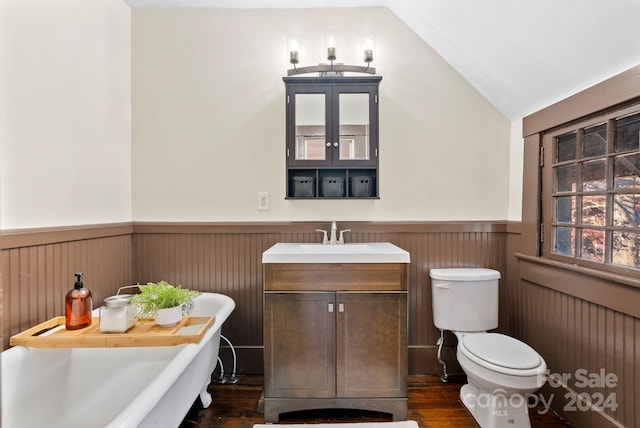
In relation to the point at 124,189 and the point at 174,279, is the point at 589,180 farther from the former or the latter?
the point at 124,189

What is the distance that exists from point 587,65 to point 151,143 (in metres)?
2.53

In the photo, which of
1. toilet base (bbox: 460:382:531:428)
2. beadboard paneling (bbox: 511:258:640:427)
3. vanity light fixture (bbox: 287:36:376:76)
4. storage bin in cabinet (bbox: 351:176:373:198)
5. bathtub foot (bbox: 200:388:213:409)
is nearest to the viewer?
beadboard paneling (bbox: 511:258:640:427)

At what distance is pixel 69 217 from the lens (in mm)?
1770

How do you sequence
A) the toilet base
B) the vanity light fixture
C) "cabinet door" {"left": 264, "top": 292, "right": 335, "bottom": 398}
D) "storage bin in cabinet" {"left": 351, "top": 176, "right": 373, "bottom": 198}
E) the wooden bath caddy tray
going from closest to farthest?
the wooden bath caddy tray, the toilet base, "cabinet door" {"left": 264, "top": 292, "right": 335, "bottom": 398}, the vanity light fixture, "storage bin in cabinet" {"left": 351, "top": 176, "right": 373, "bottom": 198}

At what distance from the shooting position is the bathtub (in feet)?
4.06

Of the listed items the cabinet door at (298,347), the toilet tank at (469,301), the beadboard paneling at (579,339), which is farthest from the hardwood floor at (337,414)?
the toilet tank at (469,301)

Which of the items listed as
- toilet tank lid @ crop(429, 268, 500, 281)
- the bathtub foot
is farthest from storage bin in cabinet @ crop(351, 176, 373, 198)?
the bathtub foot

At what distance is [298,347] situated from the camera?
1802mm

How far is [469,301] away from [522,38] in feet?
4.84

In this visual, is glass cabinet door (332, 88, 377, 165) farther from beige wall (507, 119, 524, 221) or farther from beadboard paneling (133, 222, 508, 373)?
beige wall (507, 119, 524, 221)

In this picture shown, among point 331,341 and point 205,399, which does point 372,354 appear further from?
point 205,399

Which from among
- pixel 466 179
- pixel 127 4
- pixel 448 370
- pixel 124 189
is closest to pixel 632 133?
pixel 466 179

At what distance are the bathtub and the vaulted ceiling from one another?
2.13 meters

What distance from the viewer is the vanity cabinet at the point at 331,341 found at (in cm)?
180
